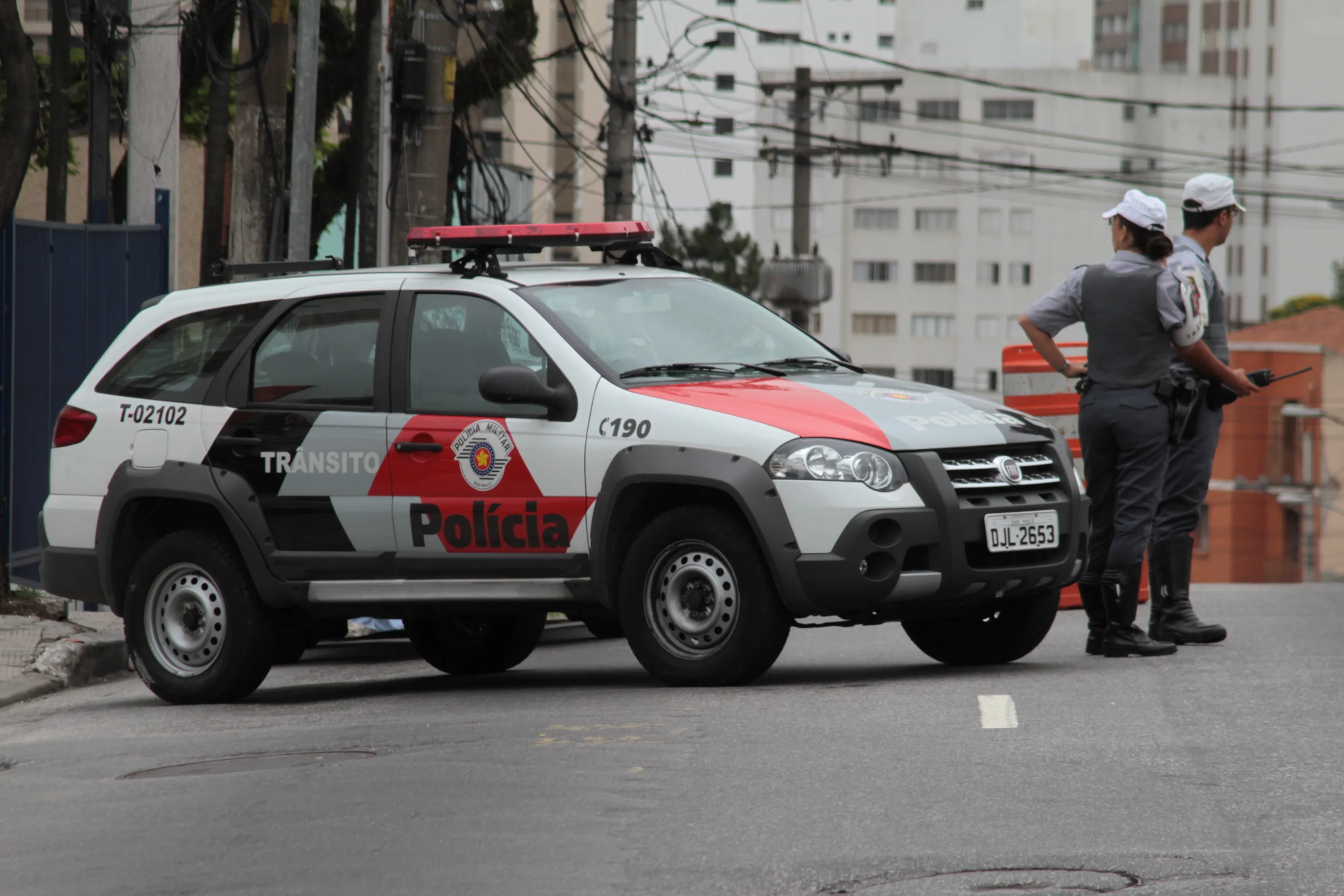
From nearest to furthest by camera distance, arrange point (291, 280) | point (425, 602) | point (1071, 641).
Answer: point (425, 602), point (291, 280), point (1071, 641)

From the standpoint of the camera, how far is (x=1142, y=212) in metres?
9.29

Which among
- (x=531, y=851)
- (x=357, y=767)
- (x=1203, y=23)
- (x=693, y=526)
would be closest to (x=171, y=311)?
(x=693, y=526)

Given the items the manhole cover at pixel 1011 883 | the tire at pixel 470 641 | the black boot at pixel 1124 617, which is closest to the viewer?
the manhole cover at pixel 1011 883

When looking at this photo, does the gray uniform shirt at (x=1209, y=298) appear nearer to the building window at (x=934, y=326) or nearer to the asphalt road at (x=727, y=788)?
the asphalt road at (x=727, y=788)

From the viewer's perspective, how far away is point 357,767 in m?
6.81

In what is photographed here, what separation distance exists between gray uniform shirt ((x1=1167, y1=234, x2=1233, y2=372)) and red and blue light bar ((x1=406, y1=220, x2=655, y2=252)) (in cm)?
244

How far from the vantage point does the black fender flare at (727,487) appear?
26.1 ft

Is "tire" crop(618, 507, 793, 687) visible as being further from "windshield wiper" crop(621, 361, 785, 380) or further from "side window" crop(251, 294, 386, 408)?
"side window" crop(251, 294, 386, 408)

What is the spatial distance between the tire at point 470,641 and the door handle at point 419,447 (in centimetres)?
162

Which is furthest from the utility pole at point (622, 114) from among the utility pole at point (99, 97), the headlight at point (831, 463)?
the headlight at point (831, 463)

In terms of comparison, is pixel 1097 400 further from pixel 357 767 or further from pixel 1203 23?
pixel 1203 23

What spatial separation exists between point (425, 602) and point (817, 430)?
1927 mm

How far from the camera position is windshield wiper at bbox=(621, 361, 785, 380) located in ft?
28.2

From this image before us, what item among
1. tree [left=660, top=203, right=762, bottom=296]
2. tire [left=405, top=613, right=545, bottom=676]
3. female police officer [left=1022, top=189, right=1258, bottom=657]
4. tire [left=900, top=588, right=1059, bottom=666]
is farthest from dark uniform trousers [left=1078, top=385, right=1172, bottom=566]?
tree [left=660, top=203, right=762, bottom=296]
